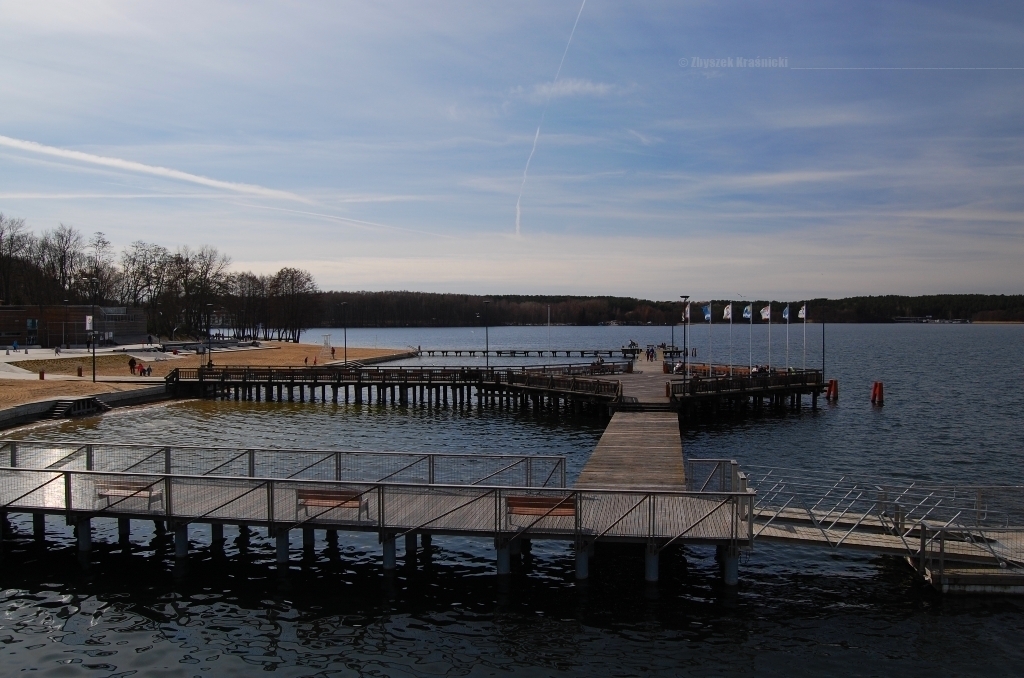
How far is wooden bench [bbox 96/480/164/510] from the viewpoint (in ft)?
63.6

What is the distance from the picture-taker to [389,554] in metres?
18.3

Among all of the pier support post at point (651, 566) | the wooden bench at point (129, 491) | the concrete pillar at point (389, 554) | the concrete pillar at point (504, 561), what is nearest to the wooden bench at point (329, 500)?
the concrete pillar at point (389, 554)

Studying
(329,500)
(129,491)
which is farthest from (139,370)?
(329,500)

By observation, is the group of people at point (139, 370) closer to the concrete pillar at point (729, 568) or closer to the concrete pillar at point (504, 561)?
the concrete pillar at point (504, 561)

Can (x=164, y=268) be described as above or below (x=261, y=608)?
above

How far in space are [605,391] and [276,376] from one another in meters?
28.7

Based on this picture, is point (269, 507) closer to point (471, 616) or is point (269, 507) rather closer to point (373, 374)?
point (471, 616)

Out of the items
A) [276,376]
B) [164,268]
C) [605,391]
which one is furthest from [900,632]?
[164,268]

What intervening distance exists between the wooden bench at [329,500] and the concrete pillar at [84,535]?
5833mm

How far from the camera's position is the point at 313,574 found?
19.2m

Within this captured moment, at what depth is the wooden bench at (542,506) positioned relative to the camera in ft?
57.2

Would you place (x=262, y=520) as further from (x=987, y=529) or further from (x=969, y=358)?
(x=969, y=358)

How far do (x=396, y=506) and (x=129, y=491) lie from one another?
6864 millimetres

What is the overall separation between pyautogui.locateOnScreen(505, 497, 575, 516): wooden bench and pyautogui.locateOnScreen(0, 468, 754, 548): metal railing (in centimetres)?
3
